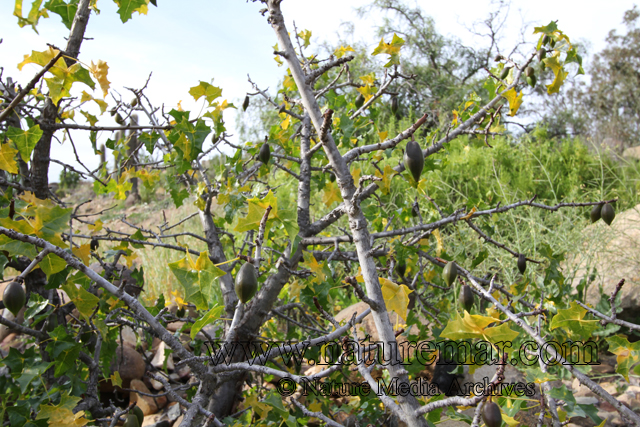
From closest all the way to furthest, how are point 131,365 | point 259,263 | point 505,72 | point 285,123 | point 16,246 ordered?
1. point 16,246
2. point 259,263
3. point 505,72
4. point 285,123
5. point 131,365

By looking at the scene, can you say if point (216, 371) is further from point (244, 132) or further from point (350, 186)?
point (244, 132)

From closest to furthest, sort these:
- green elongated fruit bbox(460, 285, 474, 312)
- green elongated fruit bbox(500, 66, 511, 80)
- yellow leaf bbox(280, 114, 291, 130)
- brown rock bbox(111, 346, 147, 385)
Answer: green elongated fruit bbox(460, 285, 474, 312)
green elongated fruit bbox(500, 66, 511, 80)
yellow leaf bbox(280, 114, 291, 130)
brown rock bbox(111, 346, 147, 385)

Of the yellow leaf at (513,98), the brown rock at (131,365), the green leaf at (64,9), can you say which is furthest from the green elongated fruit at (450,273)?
the brown rock at (131,365)

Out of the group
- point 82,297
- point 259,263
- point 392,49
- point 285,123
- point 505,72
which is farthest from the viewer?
point 285,123

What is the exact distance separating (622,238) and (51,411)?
3.63 m

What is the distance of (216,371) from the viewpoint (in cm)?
105

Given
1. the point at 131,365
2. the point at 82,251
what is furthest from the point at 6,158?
the point at 131,365

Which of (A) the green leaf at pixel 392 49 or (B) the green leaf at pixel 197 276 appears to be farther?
(A) the green leaf at pixel 392 49

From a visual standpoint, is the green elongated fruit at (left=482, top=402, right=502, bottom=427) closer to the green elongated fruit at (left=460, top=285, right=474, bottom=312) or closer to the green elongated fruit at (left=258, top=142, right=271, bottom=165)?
the green elongated fruit at (left=460, top=285, right=474, bottom=312)

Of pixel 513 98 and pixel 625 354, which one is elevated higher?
pixel 513 98

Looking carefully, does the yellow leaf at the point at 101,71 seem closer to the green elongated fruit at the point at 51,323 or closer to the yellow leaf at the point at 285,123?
the yellow leaf at the point at 285,123

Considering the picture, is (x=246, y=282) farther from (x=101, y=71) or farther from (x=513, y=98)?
(x=513, y=98)

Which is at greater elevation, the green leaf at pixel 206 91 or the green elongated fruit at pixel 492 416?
the green leaf at pixel 206 91

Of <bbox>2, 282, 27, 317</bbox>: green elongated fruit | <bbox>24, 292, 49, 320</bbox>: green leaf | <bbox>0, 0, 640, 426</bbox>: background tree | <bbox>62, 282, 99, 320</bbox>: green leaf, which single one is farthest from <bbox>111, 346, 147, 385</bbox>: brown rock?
<bbox>2, 282, 27, 317</bbox>: green elongated fruit
